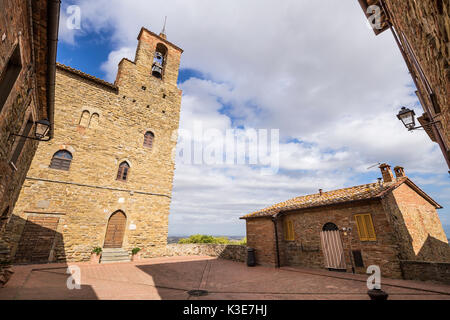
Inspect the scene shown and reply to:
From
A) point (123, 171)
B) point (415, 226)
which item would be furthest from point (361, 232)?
point (123, 171)

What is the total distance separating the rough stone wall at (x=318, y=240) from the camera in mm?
8814

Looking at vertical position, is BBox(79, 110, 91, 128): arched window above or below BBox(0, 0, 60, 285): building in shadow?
above

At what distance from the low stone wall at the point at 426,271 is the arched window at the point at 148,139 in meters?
16.4

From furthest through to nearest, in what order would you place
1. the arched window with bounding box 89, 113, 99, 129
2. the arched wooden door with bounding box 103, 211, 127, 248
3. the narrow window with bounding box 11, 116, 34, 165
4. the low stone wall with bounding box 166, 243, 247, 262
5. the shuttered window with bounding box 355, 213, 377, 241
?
1. the low stone wall with bounding box 166, 243, 247, 262
2. the arched window with bounding box 89, 113, 99, 129
3. the arched wooden door with bounding box 103, 211, 127, 248
4. the shuttered window with bounding box 355, 213, 377, 241
5. the narrow window with bounding box 11, 116, 34, 165

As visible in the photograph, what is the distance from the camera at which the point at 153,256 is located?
46.2ft

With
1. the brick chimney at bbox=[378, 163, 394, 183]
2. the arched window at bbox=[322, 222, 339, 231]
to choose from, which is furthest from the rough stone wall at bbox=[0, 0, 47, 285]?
the brick chimney at bbox=[378, 163, 394, 183]

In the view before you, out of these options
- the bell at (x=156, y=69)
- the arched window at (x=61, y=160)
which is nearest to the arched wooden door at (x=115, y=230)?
the arched window at (x=61, y=160)

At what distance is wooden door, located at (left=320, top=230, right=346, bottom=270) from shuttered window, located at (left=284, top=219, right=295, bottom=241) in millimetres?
1895

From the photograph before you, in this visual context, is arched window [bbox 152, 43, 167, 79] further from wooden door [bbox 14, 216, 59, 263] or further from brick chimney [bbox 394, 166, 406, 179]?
brick chimney [bbox 394, 166, 406, 179]

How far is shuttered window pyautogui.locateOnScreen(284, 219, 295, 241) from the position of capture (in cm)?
1245

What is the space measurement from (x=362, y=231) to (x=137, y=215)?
529 inches

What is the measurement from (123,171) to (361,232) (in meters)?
14.8

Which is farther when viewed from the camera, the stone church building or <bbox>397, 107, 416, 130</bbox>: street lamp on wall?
the stone church building

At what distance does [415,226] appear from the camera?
1112 cm
